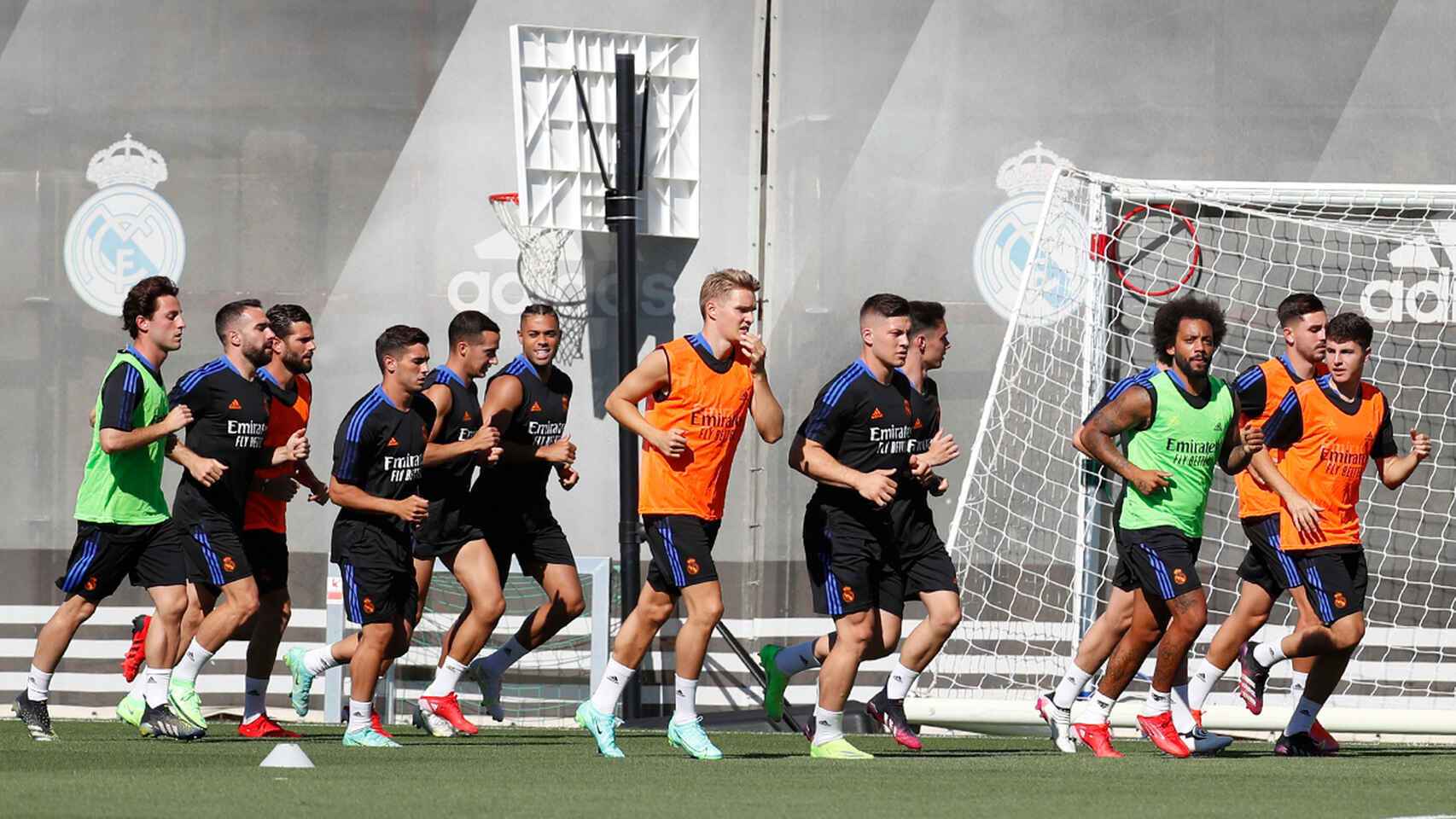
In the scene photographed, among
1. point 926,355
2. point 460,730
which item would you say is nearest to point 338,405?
point 460,730

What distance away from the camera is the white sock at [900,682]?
30.2 feet

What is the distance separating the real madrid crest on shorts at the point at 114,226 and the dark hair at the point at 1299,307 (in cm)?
659

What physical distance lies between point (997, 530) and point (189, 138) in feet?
18.0

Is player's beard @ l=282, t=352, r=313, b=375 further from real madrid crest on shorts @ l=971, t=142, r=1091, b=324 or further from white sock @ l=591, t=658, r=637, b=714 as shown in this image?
real madrid crest on shorts @ l=971, t=142, r=1091, b=324

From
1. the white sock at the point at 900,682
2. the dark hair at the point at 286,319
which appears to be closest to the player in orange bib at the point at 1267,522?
the white sock at the point at 900,682

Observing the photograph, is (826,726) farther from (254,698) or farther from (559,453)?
(254,698)

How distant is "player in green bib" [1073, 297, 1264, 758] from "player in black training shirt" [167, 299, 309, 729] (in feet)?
12.9

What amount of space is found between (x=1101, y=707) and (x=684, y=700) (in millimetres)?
1957

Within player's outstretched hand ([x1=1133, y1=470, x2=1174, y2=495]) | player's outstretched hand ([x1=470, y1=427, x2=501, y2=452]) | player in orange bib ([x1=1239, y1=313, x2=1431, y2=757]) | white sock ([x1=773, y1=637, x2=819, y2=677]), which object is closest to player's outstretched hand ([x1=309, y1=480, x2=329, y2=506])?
player's outstretched hand ([x1=470, y1=427, x2=501, y2=452])

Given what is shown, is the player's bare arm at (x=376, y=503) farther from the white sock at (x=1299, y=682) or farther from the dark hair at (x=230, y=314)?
the white sock at (x=1299, y=682)

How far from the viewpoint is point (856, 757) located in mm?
8031

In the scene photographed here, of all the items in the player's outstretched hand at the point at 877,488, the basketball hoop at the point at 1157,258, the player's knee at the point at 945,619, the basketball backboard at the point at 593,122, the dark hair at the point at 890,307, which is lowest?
the player's knee at the point at 945,619

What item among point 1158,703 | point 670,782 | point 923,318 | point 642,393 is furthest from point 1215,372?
point 670,782

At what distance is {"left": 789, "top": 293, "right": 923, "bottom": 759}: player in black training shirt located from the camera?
8023 mm
